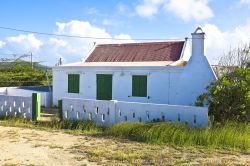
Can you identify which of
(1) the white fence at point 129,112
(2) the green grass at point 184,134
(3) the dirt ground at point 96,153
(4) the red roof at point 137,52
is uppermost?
(4) the red roof at point 137,52

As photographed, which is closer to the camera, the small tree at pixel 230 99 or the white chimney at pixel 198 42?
the small tree at pixel 230 99

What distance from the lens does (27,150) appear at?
943cm

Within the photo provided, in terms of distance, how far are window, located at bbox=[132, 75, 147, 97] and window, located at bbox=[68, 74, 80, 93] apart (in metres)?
3.49

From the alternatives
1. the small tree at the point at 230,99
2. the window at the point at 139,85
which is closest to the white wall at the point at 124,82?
the window at the point at 139,85

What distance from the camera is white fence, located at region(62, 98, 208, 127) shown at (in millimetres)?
11625

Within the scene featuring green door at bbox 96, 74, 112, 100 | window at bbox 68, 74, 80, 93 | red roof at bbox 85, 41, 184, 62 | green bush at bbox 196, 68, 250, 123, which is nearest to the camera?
green bush at bbox 196, 68, 250, 123

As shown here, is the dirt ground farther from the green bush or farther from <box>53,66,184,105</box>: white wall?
<box>53,66,184,105</box>: white wall

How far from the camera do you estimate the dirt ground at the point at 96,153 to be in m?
8.22

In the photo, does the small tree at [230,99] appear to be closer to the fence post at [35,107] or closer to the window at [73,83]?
the fence post at [35,107]

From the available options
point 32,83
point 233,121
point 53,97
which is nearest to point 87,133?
point 233,121

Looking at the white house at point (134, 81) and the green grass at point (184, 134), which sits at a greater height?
the white house at point (134, 81)

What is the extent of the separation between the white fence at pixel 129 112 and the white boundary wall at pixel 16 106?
1.75 meters

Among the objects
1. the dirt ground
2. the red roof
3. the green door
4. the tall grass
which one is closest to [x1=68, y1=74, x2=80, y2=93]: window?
the green door

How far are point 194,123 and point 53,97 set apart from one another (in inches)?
455
